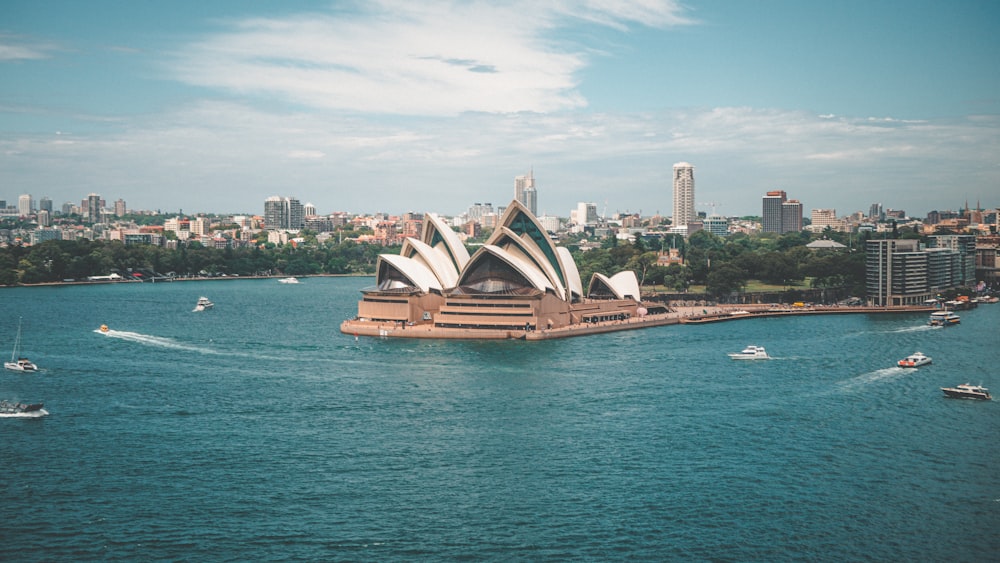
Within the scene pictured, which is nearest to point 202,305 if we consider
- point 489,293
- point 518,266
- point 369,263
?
point 489,293

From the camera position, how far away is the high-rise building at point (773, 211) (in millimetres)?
187250

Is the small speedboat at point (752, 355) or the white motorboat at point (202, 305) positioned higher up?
the white motorboat at point (202, 305)

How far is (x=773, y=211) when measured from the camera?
188 metres

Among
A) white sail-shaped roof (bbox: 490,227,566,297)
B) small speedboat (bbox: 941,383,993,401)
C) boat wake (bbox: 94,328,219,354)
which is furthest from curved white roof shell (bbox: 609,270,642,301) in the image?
small speedboat (bbox: 941,383,993,401)

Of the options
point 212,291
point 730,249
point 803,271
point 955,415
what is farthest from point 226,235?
point 955,415

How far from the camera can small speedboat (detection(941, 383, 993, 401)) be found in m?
33.1

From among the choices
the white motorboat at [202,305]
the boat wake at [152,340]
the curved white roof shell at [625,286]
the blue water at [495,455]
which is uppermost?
the curved white roof shell at [625,286]

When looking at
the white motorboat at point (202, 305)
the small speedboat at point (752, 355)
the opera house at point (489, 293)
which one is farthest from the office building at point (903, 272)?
the white motorboat at point (202, 305)

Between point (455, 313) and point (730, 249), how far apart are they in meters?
55.5

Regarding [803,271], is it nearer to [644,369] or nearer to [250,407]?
[644,369]

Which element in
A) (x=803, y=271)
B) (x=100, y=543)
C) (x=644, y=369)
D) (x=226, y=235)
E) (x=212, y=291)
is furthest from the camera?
(x=226, y=235)

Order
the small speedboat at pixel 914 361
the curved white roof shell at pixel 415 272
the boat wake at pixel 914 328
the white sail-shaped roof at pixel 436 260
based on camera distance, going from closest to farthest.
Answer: the small speedboat at pixel 914 361
the curved white roof shell at pixel 415 272
the boat wake at pixel 914 328
the white sail-shaped roof at pixel 436 260

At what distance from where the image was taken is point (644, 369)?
39.3 metres

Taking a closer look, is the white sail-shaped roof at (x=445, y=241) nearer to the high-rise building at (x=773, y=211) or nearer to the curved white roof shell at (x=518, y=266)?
the curved white roof shell at (x=518, y=266)
